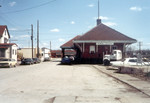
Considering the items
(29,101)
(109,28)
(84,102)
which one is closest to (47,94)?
(29,101)

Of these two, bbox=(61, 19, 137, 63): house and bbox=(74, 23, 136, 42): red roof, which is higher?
bbox=(74, 23, 136, 42): red roof

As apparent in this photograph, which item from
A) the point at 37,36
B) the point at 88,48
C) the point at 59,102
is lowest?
the point at 59,102

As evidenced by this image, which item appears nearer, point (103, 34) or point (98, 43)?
point (98, 43)

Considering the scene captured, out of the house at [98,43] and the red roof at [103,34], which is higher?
the red roof at [103,34]

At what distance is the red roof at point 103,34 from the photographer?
123ft

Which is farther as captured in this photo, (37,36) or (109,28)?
(37,36)

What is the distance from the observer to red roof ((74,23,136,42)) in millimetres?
37472

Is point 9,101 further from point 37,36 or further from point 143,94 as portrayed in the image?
point 37,36

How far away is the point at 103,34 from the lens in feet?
127

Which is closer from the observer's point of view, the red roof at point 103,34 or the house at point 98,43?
the house at point 98,43

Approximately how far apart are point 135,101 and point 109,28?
34.1 m

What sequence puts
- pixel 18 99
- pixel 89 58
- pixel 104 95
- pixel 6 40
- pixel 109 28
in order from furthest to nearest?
pixel 6 40 < pixel 109 28 < pixel 89 58 < pixel 104 95 < pixel 18 99

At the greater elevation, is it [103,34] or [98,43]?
[103,34]

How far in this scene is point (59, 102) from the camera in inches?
275
